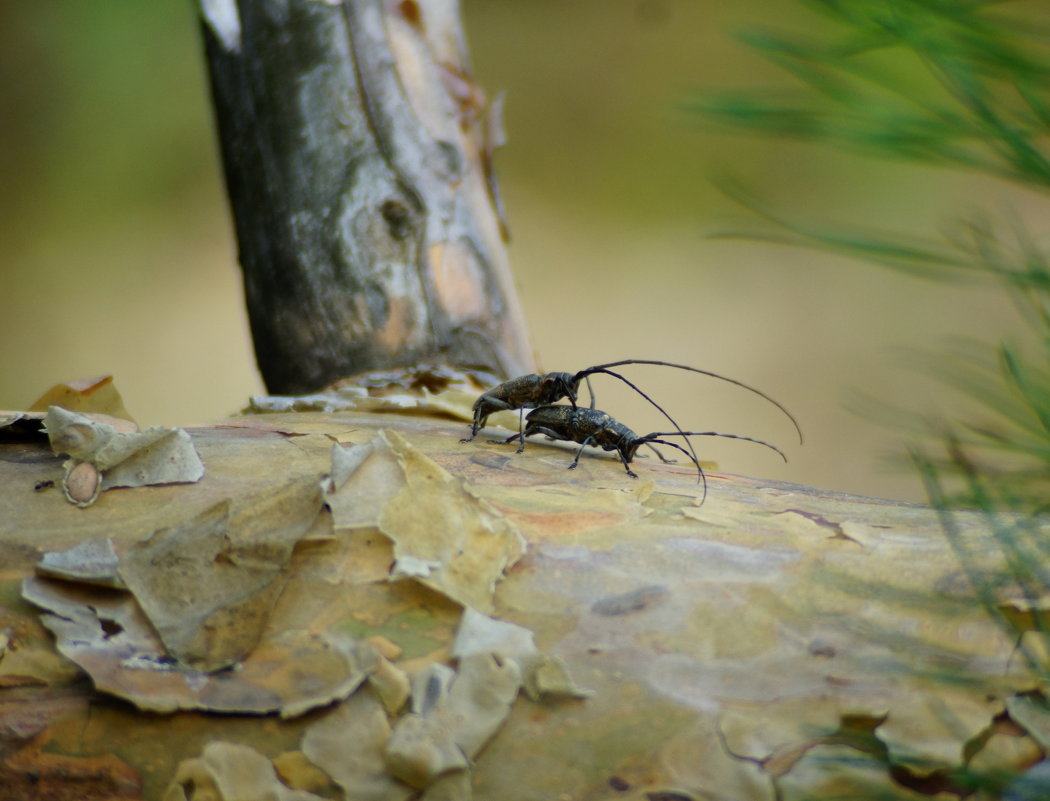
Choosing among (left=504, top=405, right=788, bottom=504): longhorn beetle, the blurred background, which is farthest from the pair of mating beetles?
the blurred background

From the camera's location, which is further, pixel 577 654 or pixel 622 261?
pixel 622 261

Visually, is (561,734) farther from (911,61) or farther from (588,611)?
(911,61)

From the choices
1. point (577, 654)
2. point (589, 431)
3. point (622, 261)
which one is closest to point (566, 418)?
point (589, 431)

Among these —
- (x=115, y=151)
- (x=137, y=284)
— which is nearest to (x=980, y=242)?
(x=137, y=284)

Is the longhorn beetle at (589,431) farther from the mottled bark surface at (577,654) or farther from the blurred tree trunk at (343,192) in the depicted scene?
the blurred tree trunk at (343,192)

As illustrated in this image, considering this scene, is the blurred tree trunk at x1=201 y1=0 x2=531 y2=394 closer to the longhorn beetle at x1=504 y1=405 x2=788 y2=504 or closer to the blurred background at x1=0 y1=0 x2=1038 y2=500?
the longhorn beetle at x1=504 y1=405 x2=788 y2=504

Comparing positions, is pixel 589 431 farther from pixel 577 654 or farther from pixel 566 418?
pixel 577 654
